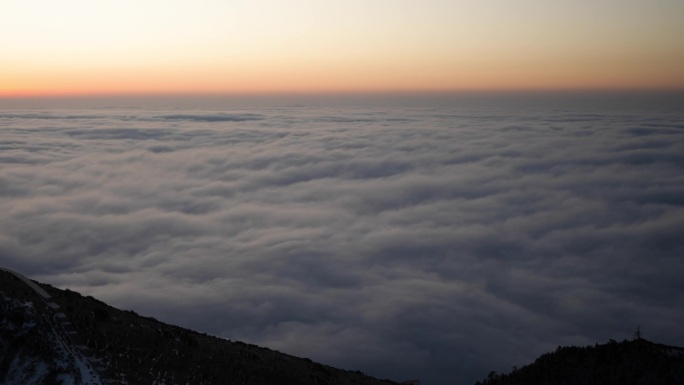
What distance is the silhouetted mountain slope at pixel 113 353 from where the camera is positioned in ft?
Answer: 80.0

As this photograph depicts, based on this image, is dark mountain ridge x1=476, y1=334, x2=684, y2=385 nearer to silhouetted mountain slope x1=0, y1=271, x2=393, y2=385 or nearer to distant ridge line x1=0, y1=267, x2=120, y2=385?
silhouetted mountain slope x1=0, y1=271, x2=393, y2=385

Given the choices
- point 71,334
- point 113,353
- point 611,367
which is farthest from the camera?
point 71,334

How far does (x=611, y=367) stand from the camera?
1125 inches

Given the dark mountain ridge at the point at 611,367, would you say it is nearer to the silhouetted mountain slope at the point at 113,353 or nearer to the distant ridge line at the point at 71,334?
the silhouetted mountain slope at the point at 113,353

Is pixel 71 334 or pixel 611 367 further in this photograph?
pixel 71 334

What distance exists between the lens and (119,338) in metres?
30.0

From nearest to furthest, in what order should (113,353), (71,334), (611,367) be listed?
(113,353), (611,367), (71,334)

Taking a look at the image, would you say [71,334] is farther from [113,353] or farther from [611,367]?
[611,367]

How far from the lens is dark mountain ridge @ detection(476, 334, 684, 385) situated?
89.1ft

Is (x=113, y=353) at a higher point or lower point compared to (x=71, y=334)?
lower

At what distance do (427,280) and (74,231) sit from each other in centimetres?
11156

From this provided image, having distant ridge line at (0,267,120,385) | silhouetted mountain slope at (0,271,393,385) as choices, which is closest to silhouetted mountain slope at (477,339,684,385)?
silhouetted mountain slope at (0,271,393,385)

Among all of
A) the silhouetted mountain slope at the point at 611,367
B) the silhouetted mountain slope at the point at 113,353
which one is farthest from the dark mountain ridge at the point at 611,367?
the silhouetted mountain slope at the point at 113,353

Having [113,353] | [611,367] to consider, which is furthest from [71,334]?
[611,367]
